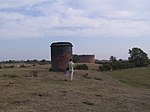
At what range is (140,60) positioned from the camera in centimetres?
7819

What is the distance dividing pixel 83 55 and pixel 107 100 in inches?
2741

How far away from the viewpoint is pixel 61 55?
3841cm

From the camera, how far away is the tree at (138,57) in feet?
252

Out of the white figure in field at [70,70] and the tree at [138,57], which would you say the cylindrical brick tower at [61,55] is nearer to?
the white figure in field at [70,70]

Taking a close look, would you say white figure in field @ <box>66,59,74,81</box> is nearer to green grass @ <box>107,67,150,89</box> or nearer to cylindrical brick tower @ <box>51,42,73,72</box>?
green grass @ <box>107,67,150,89</box>

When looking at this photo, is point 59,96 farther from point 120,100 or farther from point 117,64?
point 117,64

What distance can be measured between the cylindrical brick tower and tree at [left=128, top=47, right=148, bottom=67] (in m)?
39.1

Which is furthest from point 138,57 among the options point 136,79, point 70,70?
point 70,70

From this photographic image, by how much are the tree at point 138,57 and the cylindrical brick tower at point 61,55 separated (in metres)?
39.1

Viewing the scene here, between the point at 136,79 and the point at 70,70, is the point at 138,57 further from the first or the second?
the point at 70,70

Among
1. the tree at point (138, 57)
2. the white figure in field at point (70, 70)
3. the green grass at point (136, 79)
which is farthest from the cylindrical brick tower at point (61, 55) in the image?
the tree at point (138, 57)

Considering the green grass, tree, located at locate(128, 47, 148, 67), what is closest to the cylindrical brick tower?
the green grass

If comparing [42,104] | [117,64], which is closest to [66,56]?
[42,104]

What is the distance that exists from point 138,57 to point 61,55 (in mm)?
43237
